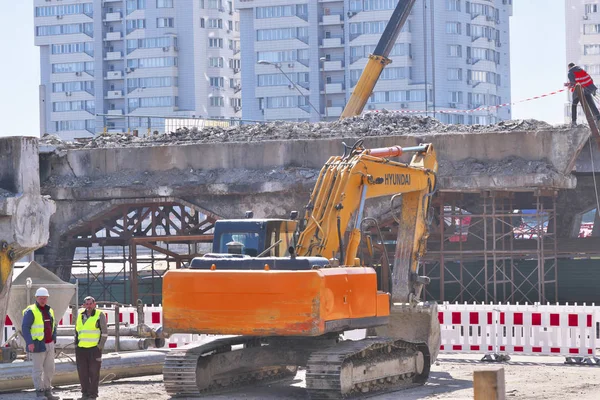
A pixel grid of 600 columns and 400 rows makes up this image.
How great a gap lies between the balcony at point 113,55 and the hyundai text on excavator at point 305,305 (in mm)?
113472

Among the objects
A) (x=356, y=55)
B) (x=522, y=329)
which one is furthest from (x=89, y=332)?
(x=356, y=55)

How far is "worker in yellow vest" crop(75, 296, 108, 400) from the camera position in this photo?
17.2m

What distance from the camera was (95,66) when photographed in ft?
436

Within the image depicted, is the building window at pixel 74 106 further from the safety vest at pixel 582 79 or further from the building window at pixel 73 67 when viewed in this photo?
the safety vest at pixel 582 79

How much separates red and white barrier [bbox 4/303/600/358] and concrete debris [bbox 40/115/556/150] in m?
8.43

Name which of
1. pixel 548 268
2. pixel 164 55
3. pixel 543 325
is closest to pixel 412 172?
pixel 543 325

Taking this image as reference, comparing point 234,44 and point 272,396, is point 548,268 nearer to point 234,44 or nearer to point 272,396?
point 272,396

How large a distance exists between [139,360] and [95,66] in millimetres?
115127

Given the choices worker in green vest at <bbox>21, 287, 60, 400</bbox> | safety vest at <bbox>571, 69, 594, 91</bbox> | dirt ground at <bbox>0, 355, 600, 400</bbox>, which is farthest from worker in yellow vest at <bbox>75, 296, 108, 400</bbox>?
safety vest at <bbox>571, 69, 594, 91</bbox>

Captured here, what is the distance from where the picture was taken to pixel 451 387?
735 inches

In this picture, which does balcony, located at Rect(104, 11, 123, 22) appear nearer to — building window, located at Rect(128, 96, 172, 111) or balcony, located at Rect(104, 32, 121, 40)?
balcony, located at Rect(104, 32, 121, 40)

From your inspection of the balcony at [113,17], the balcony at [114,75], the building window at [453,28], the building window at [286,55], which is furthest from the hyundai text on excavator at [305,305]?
the balcony at [113,17]

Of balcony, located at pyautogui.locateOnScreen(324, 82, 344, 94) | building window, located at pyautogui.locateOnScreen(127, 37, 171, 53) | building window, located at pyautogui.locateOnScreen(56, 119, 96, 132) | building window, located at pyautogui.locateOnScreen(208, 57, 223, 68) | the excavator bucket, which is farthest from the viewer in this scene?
building window, located at pyautogui.locateOnScreen(56, 119, 96, 132)

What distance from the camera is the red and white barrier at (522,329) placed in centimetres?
2272
